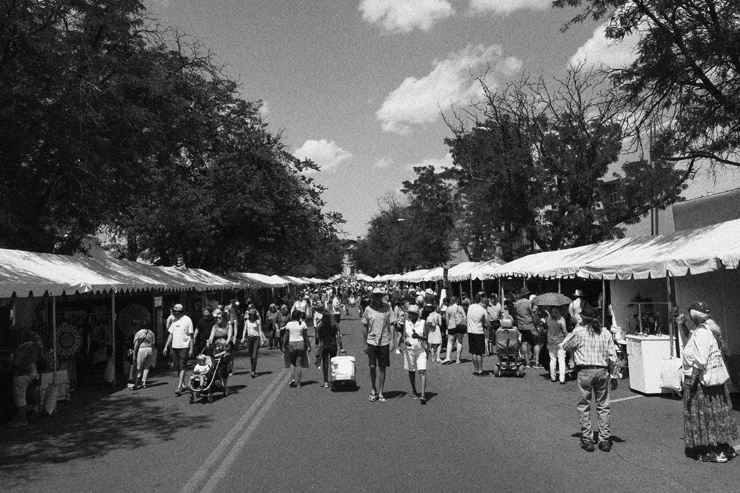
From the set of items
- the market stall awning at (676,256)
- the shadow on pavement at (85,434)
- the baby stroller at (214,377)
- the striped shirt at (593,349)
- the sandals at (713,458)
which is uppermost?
the market stall awning at (676,256)

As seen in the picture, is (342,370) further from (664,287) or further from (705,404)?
(664,287)

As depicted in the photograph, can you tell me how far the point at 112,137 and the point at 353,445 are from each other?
11866 mm

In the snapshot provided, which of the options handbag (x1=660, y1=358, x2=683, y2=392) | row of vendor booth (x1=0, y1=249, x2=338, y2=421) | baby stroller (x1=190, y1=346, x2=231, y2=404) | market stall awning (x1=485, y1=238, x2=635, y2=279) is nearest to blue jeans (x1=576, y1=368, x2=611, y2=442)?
handbag (x1=660, y1=358, x2=683, y2=392)

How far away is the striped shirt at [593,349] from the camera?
273 inches

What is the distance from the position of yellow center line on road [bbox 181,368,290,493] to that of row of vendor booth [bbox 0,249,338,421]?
3768 mm

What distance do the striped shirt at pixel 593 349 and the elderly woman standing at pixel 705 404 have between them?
0.79m

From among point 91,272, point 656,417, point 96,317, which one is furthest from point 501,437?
point 96,317

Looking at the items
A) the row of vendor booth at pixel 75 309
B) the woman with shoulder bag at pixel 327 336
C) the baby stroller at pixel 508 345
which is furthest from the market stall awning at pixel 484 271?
the woman with shoulder bag at pixel 327 336

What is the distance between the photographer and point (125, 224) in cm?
2647

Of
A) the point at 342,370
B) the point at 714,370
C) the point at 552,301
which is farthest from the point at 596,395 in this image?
the point at 552,301

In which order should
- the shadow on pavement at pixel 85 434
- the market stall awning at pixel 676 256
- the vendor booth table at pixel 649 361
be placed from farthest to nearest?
1. the vendor booth table at pixel 649 361
2. the market stall awning at pixel 676 256
3. the shadow on pavement at pixel 85 434

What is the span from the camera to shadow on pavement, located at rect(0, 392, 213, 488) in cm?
702

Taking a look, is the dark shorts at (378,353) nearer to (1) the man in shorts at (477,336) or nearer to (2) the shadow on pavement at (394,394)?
(2) the shadow on pavement at (394,394)

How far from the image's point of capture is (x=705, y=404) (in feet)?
21.1
